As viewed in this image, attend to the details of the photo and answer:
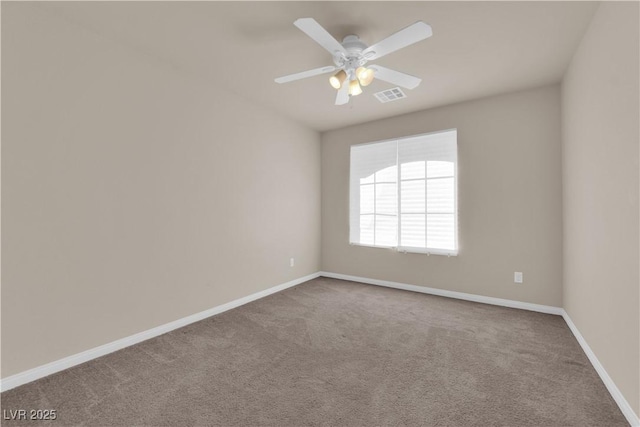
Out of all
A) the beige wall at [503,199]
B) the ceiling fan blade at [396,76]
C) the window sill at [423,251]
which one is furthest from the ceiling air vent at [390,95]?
the window sill at [423,251]

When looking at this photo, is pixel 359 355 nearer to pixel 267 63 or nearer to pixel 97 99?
pixel 267 63

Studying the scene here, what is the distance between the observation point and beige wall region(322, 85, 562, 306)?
324cm

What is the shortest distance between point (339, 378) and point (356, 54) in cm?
244

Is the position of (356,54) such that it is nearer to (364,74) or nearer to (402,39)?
(364,74)

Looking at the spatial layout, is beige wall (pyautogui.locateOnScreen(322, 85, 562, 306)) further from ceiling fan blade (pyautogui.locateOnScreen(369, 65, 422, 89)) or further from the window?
ceiling fan blade (pyautogui.locateOnScreen(369, 65, 422, 89))

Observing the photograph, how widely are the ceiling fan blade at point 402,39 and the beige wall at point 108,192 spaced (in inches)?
77.3

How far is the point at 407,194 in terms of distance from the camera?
414 centimetres

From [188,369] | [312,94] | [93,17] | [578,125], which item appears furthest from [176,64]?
[578,125]

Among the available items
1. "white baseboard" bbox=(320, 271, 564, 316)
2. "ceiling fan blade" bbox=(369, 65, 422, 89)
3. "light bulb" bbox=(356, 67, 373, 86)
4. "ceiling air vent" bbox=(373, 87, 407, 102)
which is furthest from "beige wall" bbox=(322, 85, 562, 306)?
"light bulb" bbox=(356, 67, 373, 86)

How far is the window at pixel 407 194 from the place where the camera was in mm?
3832

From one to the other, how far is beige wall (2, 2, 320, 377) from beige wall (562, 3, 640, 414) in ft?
11.0

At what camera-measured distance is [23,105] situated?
193 cm

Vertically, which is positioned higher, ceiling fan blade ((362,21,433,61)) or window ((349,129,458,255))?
ceiling fan blade ((362,21,433,61))

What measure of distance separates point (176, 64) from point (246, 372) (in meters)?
2.89
